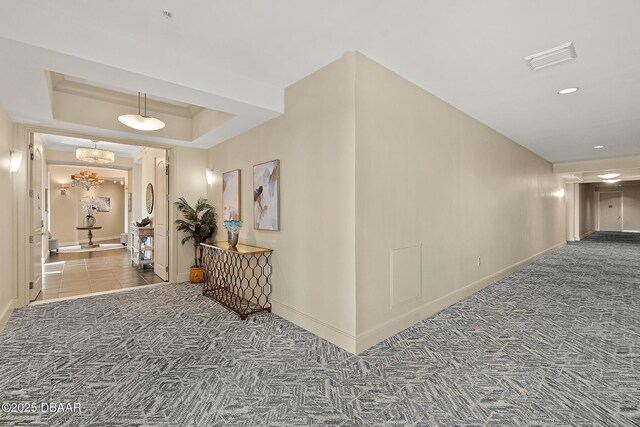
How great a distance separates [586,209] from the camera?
15211 mm

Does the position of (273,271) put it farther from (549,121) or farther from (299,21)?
(549,121)

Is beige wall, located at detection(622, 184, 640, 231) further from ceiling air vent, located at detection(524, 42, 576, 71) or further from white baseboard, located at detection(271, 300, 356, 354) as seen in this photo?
white baseboard, located at detection(271, 300, 356, 354)

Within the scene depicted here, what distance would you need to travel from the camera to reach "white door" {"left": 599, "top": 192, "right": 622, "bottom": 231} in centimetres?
1723

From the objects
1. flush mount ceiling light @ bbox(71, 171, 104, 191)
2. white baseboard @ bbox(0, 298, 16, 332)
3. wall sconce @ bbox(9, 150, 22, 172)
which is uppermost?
flush mount ceiling light @ bbox(71, 171, 104, 191)

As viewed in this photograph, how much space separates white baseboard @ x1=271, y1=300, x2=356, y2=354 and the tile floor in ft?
10.7

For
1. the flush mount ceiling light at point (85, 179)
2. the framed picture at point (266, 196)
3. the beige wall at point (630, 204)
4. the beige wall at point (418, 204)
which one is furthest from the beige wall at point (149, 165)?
the beige wall at point (630, 204)

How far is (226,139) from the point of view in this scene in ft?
17.3

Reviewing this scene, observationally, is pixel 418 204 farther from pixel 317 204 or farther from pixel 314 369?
pixel 314 369

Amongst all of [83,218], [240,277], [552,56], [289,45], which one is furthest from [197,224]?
[83,218]

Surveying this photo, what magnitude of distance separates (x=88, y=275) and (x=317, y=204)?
5899 millimetres

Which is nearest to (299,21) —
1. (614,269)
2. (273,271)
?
(273,271)

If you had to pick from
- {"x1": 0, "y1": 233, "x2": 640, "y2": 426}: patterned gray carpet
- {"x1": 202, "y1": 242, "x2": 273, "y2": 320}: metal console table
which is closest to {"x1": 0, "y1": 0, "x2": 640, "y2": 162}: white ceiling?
{"x1": 202, "y1": 242, "x2": 273, "y2": 320}: metal console table

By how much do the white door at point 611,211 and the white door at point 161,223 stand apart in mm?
22864

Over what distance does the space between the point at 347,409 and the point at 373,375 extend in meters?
0.48
